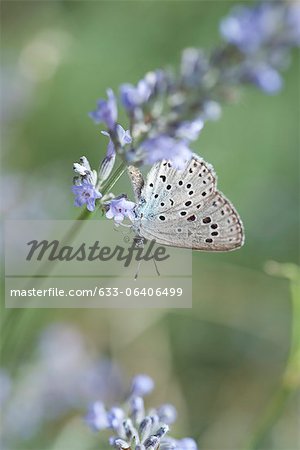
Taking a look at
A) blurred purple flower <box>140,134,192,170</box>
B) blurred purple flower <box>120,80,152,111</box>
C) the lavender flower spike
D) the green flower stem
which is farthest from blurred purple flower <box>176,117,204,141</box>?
the green flower stem

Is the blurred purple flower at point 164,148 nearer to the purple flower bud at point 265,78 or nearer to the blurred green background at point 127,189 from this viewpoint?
the purple flower bud at point 265,78

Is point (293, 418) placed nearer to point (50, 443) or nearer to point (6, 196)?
point (50, 443)

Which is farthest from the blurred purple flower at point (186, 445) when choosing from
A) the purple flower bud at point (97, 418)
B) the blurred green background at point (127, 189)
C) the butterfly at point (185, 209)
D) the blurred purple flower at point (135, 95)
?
the blurred green background at point (127, 189)

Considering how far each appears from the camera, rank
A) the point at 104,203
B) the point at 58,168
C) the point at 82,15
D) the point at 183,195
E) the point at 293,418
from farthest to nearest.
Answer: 1. the point at 82,15
2. the point at 58,168
3. the point at 293,418
4. the point at 183,195
5. the point at 104,203

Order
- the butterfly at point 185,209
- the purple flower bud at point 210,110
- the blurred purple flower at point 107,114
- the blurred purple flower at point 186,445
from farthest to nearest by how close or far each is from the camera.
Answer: the butterfly at point 185,209 → the blurred purple flower at point 186,445 → the blurred purple flower at point 107,114 → the purple flower bud at point 210,110

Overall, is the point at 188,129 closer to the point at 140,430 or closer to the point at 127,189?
the point at 140,430

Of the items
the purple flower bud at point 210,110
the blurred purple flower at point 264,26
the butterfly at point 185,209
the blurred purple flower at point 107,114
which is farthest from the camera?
the butterfly at point 185,209

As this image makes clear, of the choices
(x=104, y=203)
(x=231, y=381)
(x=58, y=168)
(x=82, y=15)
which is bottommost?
(x=104, y=203)

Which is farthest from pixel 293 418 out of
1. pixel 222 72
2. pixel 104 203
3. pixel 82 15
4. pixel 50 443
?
pixel 82 15
